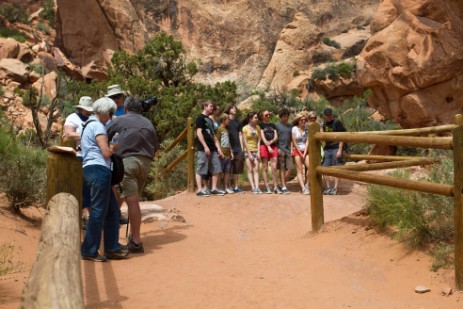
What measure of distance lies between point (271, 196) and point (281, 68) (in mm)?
25410

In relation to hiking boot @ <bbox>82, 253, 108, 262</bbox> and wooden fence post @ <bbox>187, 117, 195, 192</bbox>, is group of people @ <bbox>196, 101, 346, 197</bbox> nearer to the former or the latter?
wooden fence post @ <bbox>187, 117, 195, 192</bbox>

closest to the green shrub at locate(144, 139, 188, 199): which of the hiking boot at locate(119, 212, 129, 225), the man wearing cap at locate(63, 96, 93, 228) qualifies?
the hiking boot at locate(119, 212, 129, 225)

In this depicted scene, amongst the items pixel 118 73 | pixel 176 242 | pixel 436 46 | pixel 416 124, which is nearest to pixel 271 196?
pixel 176 242

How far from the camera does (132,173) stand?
5.79m

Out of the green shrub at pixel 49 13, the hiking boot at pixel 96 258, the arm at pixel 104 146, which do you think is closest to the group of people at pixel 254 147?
the arm at pixel 104 146

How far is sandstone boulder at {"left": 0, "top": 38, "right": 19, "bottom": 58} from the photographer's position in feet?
92.1

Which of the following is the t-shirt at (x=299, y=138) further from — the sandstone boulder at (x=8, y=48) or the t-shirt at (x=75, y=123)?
the sandstone boulder at (x=8, y=48)

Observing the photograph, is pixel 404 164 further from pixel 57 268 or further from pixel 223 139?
pixel 57 268

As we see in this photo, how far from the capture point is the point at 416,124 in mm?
16391

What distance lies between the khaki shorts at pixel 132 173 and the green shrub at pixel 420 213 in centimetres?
239

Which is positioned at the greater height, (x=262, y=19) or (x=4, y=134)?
(x=262, y=19)

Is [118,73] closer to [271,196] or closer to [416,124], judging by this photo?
[416,124]

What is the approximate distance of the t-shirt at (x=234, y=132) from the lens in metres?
9.67

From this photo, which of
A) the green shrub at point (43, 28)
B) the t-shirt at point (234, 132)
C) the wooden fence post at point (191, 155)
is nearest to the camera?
the t-shirt at point (234, 132)
